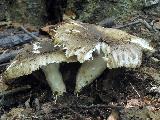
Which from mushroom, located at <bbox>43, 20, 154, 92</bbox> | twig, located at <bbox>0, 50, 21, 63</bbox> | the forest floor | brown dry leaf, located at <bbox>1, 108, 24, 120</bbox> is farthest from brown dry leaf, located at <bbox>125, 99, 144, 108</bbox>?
twig, located at <bbox>0, 50, 21, 63</bbox>

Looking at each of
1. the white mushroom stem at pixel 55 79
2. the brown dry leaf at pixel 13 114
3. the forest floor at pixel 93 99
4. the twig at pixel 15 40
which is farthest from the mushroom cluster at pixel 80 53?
the twig at pixel 15 40

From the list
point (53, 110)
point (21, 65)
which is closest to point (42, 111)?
point (53, 110)

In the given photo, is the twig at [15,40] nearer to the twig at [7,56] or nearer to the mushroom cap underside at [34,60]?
the twig at [7,56]

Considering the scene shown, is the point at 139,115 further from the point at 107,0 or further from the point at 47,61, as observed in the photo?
the point at 107,0

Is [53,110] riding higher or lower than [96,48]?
lower

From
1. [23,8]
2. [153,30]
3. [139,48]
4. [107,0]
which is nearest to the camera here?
[139,48]

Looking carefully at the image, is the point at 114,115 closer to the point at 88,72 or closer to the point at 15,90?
the point at 88,72

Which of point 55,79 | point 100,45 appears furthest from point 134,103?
point 55,79
